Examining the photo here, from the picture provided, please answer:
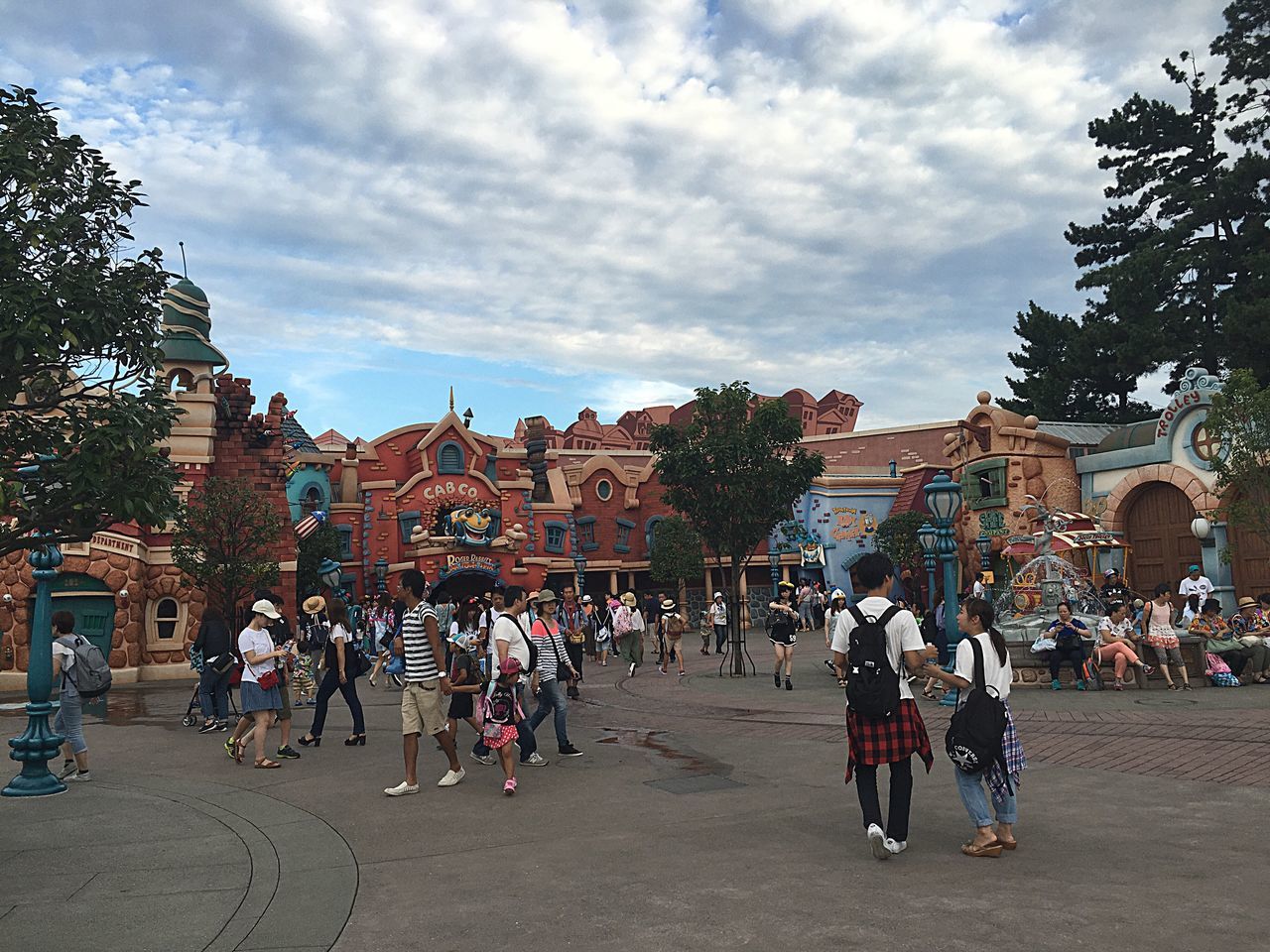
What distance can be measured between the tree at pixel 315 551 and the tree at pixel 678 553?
13.0 m

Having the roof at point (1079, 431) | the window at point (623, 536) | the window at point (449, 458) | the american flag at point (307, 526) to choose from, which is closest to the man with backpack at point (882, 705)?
the american flag at point (307, 526)

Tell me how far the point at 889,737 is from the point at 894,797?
423 millimetres

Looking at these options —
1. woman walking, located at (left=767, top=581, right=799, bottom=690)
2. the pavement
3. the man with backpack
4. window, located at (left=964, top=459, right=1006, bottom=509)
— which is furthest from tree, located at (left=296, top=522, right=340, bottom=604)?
the man with backpack

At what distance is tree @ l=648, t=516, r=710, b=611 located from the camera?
129 feet

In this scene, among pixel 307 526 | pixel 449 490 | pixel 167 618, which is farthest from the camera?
pixel 449 490

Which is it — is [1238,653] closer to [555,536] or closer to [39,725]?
[39,725]

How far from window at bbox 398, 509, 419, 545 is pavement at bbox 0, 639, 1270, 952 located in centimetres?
2847

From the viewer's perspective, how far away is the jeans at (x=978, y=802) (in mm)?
5844

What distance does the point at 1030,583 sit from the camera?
744 inches

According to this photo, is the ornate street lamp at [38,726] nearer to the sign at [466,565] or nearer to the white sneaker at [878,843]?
the white sneaker at [878,843]

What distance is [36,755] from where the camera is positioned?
8609mm

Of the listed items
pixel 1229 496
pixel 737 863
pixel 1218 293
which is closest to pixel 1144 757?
pixel 737 863

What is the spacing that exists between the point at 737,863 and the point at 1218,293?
38958 mm

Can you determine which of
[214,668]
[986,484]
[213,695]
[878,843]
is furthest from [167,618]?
[986,484]
